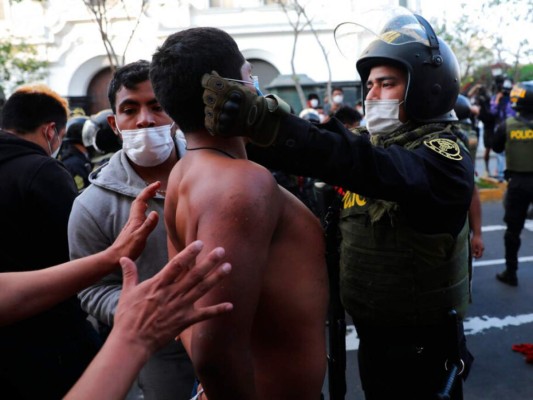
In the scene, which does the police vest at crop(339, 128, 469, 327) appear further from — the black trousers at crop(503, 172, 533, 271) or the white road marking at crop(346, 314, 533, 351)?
the black trousers at crop(503, 172, 533, 271)

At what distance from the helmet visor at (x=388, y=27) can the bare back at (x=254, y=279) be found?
3.07 ft

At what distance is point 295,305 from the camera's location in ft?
5.07

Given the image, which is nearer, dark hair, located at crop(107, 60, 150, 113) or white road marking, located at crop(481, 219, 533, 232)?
dark hair, located at crop(107, 60, 150, 113)

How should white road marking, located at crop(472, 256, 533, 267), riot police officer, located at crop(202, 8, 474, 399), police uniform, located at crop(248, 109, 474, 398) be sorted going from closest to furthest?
1. police uniform, located at crop(248, 109, 474, 398)
2. riot police officer, located at crop(202, 8, 474, 399)
3. white road marking, located at crop(472, 256, 533, 267)

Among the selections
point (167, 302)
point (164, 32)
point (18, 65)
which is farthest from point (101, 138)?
point (164, 32)

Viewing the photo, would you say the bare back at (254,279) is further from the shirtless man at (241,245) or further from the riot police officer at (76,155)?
the riot police officer at (76,155)

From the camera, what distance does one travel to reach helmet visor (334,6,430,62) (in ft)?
7.07

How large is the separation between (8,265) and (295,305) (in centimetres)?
146

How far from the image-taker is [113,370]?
1.10 m

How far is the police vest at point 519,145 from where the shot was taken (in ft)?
17.5

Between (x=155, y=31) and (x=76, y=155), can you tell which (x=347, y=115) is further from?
(x=155, y=31)

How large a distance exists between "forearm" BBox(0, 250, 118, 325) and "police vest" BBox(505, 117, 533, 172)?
4.78 metres

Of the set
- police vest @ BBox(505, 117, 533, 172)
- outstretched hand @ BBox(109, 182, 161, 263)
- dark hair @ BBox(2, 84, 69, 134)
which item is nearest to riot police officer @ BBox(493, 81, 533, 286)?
police vest @ BBox(505, 117, 533, 172)

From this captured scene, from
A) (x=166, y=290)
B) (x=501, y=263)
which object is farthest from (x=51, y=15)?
(x=166, y=290)
